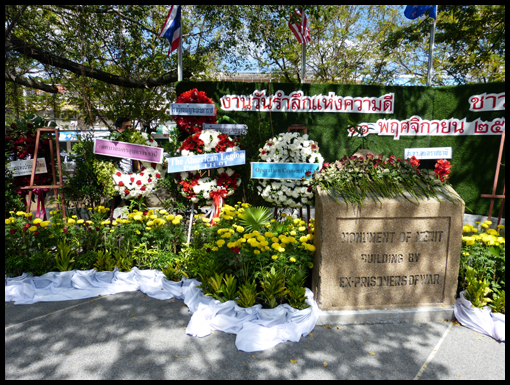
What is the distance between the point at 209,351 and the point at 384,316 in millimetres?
1666

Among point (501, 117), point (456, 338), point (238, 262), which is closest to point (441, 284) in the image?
point (456, 338)

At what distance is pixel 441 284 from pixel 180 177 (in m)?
3.41

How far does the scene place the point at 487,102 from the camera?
6621 millimetres

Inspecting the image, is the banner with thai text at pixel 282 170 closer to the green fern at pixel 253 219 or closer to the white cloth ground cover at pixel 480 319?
the green fern at pixel 253 219

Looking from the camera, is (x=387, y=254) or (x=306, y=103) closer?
(x=387, y=254)

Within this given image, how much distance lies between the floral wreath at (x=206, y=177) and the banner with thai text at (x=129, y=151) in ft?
1.18

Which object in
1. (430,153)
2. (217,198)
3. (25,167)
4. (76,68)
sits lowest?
(217,198)

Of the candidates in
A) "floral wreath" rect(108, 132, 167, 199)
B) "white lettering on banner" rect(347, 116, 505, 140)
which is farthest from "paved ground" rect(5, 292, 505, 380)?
"white lettering on banner" rect(347, 116, 505, 140)

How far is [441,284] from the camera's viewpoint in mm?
3154

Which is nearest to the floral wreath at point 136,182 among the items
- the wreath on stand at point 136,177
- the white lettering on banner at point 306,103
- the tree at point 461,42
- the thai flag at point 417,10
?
the wreath on stand at point 136,177

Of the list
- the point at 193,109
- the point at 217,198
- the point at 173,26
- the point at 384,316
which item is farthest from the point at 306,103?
the point at 384,316

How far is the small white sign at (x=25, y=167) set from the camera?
458 centimetres

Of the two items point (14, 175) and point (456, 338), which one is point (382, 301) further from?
point (14, 175)

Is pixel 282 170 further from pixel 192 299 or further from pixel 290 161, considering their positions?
pixel 192 299
